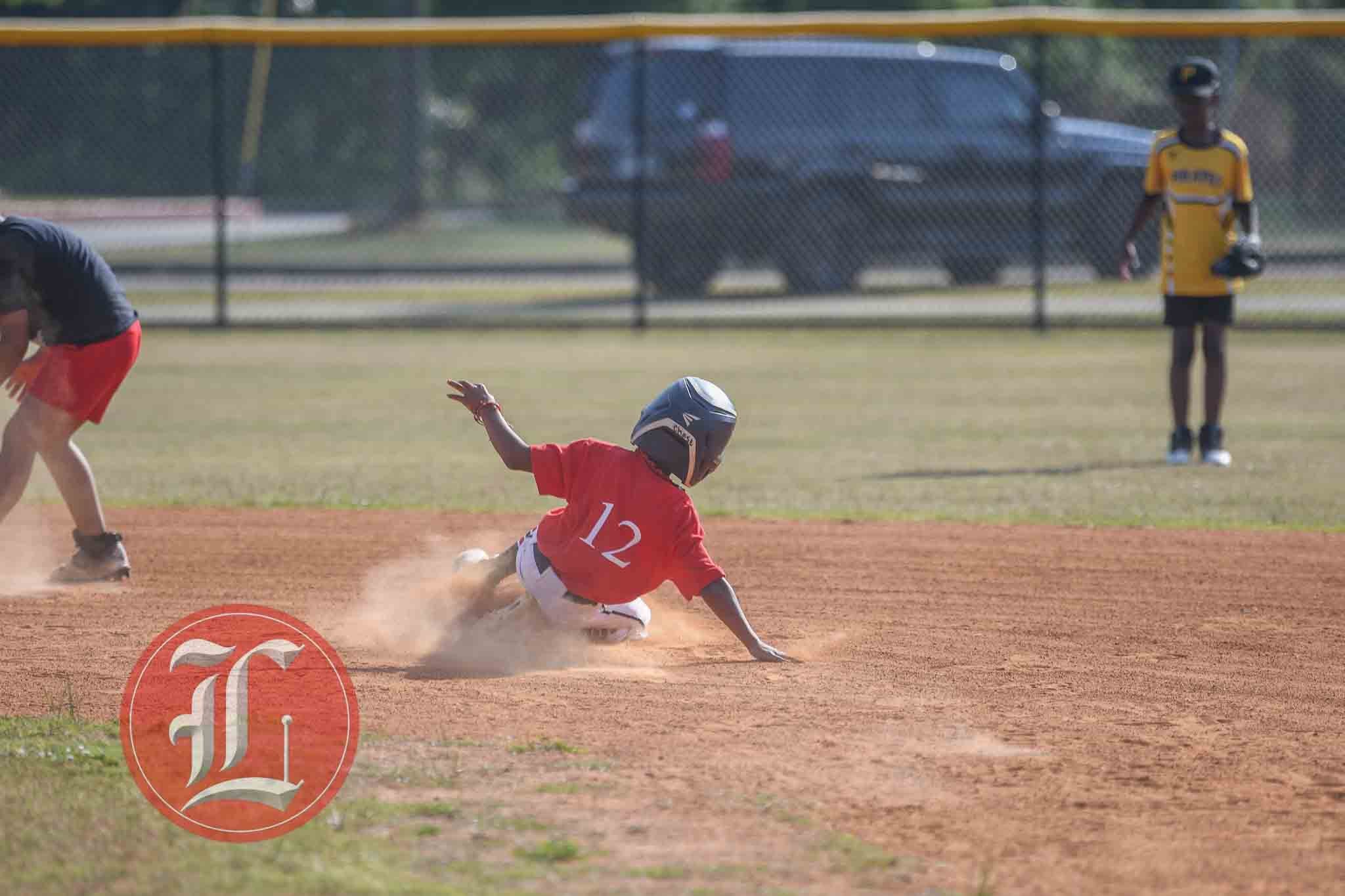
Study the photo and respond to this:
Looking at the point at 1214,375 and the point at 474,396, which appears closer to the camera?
the point at 474,396

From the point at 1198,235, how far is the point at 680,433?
209 inches

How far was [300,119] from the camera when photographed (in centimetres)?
2531

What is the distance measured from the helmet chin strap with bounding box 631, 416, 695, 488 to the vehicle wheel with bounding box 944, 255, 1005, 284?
511 inches

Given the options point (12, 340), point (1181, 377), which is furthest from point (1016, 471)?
point (12, 340)

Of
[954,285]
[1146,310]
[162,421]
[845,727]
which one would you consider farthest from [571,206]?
[845,727]

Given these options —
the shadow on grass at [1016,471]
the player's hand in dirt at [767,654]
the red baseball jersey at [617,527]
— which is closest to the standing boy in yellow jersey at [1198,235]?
the shadow on grass at [1016,471]

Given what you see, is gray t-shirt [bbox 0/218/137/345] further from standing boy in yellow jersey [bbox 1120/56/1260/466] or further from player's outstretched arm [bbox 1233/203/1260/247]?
player's outstretched arm [bbox 1233/203/1260/247]

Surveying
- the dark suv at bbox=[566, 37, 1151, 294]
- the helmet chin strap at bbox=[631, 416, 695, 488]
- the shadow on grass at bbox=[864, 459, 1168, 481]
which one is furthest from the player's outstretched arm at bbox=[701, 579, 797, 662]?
the dark suv at bbox=[566, 37, 1151, 294]

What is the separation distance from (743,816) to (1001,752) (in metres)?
0.92

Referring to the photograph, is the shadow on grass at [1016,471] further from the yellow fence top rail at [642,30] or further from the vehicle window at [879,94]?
the vehicle window at [879,94]

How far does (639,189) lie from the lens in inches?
613

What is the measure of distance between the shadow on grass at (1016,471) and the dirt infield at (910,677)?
1302 mm

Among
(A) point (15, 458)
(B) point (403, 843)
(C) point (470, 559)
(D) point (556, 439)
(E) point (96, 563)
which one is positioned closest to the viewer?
(B) point (403, 843)

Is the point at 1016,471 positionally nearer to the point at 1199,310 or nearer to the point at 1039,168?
the point at 1199,310
